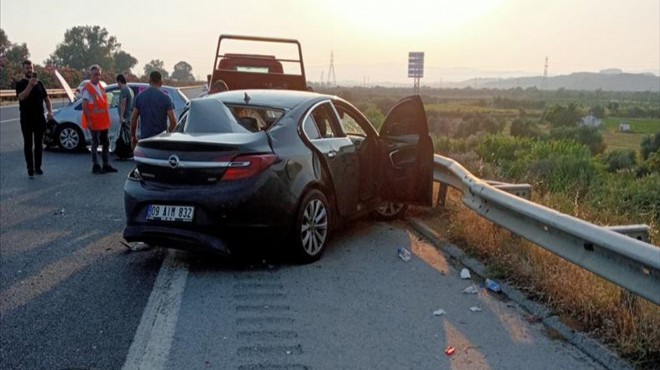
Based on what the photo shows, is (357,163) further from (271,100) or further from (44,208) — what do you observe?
(44,208)

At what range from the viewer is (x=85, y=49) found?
400 feet

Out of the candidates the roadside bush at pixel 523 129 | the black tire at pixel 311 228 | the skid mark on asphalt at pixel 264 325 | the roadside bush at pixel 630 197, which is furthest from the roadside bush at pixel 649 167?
the skid mark on asphalt at pixel 264 325

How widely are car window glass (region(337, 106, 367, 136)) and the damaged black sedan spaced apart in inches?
2.2

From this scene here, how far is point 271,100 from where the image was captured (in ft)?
23.5

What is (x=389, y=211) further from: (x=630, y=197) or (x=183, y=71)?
(x=183, y=71)

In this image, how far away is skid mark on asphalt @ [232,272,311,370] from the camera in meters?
4.27

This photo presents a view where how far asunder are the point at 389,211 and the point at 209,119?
109 inches

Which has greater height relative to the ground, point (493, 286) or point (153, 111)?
point (153, 111)

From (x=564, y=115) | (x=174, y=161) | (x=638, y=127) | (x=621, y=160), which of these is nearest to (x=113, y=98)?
(x=174, y=161)

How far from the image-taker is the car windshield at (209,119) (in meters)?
Result: 6.69

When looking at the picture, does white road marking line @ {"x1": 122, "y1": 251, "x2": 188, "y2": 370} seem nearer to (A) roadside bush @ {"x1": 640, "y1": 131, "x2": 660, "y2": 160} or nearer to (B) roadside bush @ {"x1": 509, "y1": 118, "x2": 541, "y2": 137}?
(A) roadside bush @ {"x1": 640, "y1": 131, "x2": 660, "y2": 160}

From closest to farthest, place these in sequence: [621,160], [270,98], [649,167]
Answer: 1. [270,98]
2. [649,167]
3. [621,160]

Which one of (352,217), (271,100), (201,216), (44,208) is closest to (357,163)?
(352,217)

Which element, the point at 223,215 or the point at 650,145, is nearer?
the point at 223,215
